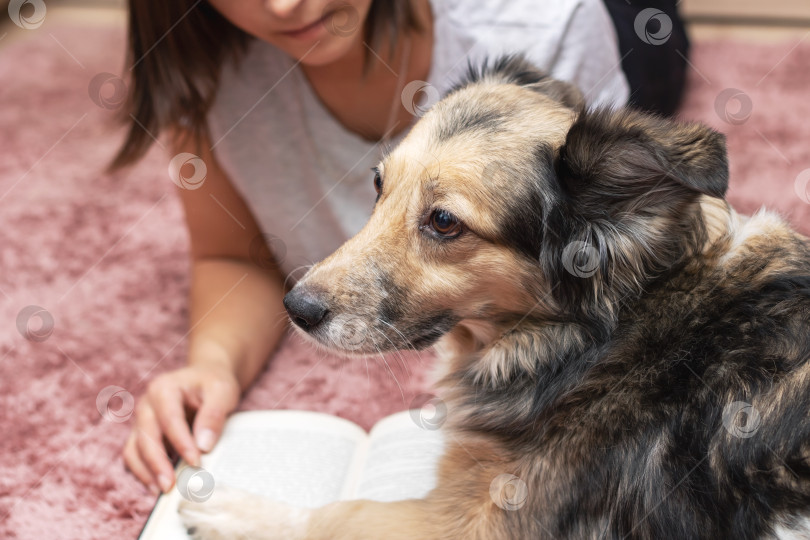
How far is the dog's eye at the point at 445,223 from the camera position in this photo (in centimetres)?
131

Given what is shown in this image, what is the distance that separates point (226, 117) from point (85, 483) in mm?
1031

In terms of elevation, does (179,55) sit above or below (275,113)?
above

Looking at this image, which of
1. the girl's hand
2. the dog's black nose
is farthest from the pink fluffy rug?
the dog's black nose

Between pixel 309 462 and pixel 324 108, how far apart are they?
99 centimetres

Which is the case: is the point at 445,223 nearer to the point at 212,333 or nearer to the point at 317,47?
the point at 317,47

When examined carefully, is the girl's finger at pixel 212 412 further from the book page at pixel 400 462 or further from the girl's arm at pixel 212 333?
the book page at pixel 400 462

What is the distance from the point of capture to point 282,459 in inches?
65.2

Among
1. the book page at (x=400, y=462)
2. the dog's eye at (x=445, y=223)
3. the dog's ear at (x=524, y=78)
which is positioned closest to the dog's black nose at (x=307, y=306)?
the dog's eye at (x=445, y=223)

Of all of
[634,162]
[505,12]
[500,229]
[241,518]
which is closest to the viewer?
[634,162]

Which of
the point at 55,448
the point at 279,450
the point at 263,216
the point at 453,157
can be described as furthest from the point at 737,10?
the point at 55,448

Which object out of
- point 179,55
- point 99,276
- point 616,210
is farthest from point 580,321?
point 99,276

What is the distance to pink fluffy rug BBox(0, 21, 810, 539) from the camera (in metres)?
1.75

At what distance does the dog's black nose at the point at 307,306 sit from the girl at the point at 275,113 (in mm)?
523

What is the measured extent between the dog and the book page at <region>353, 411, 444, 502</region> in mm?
150
